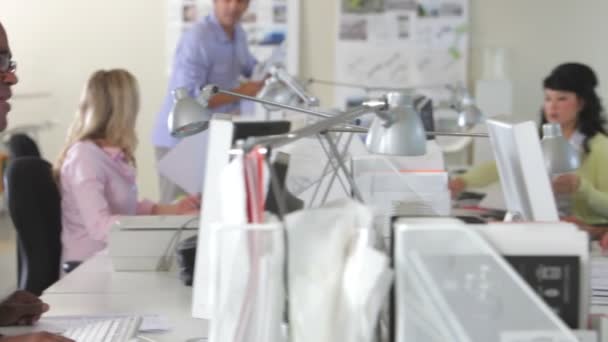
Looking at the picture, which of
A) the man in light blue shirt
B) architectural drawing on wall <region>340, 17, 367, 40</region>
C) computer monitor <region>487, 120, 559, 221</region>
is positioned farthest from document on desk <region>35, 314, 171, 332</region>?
architectural drawing on wall <region>340, 17, 367, 40</region>

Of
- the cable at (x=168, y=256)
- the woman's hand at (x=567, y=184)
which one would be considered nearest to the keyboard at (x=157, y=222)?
the cable at (x=168, y=256)

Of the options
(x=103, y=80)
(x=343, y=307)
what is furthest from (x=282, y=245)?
(x=103, y=80)

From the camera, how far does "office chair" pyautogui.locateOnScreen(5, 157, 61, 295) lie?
103 inches

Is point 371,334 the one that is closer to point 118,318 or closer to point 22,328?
point 118,318

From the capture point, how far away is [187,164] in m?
3.06

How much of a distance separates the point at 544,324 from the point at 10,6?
4487mm

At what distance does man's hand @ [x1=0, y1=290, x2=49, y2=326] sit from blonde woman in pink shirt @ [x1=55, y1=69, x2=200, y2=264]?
0.79 meters

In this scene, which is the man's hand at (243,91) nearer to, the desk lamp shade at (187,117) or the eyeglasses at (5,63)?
the desk lamp shade at (187,117)

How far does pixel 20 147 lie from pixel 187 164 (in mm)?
812

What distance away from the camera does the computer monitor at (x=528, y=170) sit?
1415 millimetres

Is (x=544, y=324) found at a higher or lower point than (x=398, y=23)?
lower

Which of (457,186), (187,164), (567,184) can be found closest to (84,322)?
(187,164)

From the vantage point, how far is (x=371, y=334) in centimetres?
111

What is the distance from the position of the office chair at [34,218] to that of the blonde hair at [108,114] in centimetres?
13
